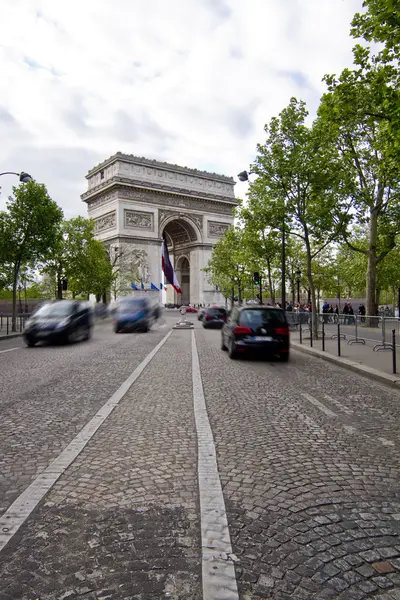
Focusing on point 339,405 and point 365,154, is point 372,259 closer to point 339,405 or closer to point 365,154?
point 365,154

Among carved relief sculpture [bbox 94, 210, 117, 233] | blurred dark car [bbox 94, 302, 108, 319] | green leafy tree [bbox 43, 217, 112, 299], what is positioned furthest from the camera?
carved relief sculpture [bbox 94, 210, 117, 233]

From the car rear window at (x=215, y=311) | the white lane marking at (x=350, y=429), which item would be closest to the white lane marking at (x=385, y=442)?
the white lane marking at (x=350, y=429)

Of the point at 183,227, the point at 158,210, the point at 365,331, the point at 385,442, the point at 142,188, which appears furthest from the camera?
the point at 183,227

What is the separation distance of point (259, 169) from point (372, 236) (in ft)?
33.0

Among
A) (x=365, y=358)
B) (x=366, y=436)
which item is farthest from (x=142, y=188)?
(x=366, y=436)

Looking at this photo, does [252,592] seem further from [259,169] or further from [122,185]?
[122,185]

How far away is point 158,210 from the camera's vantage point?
224 ft

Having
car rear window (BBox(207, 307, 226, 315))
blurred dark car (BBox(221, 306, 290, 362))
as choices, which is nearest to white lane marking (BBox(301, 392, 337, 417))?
blurred dark car (BBox(221, 306, 290, 362))

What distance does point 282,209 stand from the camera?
20594 millimetres

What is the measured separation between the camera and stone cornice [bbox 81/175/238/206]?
6462 cm

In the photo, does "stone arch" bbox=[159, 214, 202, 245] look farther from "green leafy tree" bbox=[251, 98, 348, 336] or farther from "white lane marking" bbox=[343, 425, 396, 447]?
"white lane marking" bbox=[343, 425, 396, 447]

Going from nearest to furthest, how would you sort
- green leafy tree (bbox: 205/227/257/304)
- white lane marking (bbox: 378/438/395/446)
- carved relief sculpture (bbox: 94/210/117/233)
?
white lane marking (bbox: 378/438/395/446), green leafy tree (bbox: 205/227/257/304), carved relief sculpture (bbox: 94/210/117/233)

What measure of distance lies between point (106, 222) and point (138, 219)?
15.6ft

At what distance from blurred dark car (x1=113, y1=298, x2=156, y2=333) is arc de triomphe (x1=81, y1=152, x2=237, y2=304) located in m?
35.1
